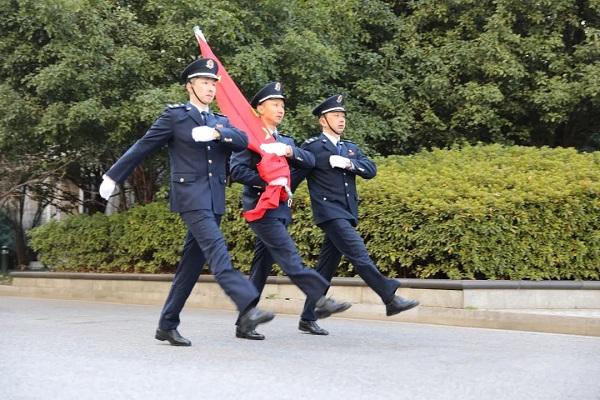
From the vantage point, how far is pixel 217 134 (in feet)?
24.1

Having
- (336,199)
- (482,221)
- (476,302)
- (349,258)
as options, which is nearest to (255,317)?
(349,258)

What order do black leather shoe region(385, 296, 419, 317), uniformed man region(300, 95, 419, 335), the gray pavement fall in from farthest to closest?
uniformed man region(300, 95, 419, 335)
black leather shoe region(385, 296, 419, 317)
the gray pavement

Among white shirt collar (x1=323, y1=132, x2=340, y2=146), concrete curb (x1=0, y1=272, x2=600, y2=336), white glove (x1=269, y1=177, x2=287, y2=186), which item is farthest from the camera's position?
concrete curb (x1=0, y1=272, x2=600, y2=336)

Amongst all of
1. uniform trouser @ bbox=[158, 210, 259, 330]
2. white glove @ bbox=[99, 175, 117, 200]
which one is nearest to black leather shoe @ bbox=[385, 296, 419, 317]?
uniform trouser @ bbox=[158, 210, 259, 330]

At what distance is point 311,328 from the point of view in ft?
28.2

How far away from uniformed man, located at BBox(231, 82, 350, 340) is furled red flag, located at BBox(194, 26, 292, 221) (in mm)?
54

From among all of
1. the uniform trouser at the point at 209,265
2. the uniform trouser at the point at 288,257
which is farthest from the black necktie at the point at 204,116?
the uniform trouser at the point at 288,257

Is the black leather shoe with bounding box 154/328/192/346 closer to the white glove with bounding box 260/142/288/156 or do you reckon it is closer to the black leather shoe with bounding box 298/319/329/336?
the black leather shoe with bounding box 298/319/329/336

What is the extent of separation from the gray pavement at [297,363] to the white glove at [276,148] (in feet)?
5.00

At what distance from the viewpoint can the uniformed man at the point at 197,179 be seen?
7277mm

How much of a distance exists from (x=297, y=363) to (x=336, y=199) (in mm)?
1956

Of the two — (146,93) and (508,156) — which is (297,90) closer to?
(146,93)

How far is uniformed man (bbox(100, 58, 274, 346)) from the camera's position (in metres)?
7.28

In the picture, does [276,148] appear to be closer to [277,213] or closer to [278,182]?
[278,182]
